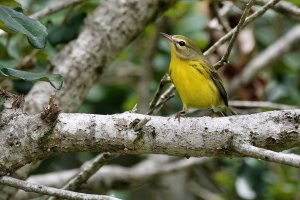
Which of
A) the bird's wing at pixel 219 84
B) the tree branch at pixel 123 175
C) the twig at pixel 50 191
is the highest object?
the twig at pixel 50 191

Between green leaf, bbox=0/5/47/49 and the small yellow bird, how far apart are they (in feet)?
3.98

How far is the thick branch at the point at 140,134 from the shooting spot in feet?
7.61

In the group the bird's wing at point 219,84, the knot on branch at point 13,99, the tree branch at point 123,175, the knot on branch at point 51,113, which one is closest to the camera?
the knot on branch at point 51,113

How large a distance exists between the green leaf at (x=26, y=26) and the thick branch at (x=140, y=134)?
1.01 feet

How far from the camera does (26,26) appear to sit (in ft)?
8.26

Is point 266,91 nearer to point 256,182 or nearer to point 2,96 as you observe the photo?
point 256,182

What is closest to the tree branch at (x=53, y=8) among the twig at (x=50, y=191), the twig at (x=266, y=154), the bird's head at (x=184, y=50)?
the bird's head at (x=184, y=50)

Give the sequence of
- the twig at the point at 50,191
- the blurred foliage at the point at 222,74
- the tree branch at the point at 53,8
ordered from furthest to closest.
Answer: the blurred foliage at the point at 222,74 < the tree branch at the point at 53,8 < the twig at the point at 50,191

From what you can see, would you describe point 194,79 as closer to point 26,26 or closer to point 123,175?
point 123,175

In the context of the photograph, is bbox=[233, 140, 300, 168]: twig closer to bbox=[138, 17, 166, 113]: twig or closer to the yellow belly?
the yellow belly

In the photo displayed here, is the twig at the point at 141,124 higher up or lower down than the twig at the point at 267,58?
higher up


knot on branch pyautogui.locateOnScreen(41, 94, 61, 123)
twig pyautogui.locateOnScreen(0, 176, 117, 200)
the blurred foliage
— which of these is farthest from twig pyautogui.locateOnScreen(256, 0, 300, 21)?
twig pyautogui.locateOnScreen(0, 176, 117, 200)

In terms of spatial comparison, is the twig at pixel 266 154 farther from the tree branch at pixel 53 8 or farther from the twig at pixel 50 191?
the tree branch at pixel 53 8

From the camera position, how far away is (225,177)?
4820mm
